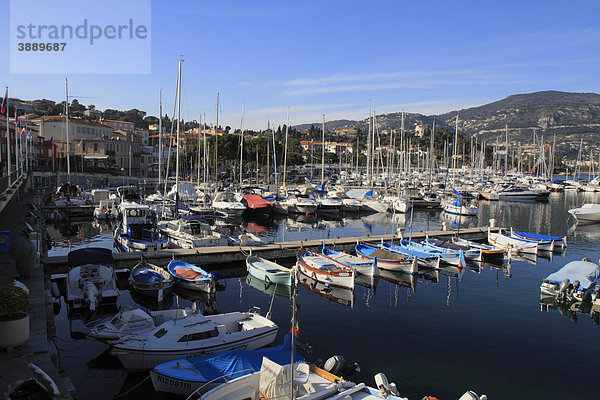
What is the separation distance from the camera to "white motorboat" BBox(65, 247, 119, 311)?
68.5ft

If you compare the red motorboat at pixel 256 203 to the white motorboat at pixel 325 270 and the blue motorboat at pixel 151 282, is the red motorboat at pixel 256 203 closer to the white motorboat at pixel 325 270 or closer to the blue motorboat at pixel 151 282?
the white motorboat at pixel 325 270

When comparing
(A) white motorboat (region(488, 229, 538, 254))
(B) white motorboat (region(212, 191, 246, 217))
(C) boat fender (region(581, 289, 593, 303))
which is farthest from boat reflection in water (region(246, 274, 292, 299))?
(B) white motorboat (region(212, 191, 246, 217))

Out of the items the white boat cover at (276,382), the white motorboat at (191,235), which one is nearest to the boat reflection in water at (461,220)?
the white motorboat at (191,235)

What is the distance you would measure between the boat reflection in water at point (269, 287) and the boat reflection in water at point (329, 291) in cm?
142

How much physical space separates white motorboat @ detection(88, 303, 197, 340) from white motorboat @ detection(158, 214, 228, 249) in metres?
15.1

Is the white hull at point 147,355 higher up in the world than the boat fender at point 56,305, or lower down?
higher up

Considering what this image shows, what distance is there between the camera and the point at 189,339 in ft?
51.8

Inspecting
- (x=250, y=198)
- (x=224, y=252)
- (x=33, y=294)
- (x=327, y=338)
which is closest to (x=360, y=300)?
(x=327, y=338)

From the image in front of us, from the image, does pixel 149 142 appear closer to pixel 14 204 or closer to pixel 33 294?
pixel 14 204

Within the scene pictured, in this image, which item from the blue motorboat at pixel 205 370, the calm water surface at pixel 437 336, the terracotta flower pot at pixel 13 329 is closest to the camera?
the terracotta flower pot at pixel 13 329

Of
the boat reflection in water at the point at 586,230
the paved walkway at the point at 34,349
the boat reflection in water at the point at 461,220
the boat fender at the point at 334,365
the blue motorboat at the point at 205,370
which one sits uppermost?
the paved walkway at the point at 34,349

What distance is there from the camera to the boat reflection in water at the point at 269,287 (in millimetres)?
25755

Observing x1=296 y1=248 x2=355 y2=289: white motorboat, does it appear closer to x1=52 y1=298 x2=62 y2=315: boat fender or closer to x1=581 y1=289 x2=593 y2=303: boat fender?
x1=581 y1=289 x2=593 y2=303: boat fender

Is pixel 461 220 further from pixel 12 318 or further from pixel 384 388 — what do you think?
pixel 12 318
